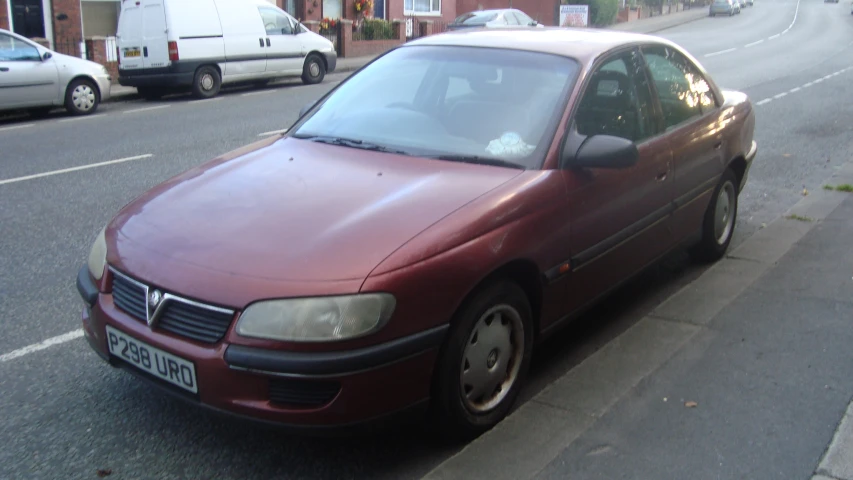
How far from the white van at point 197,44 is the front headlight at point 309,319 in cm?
1464

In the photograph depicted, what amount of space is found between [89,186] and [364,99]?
4.69 meters

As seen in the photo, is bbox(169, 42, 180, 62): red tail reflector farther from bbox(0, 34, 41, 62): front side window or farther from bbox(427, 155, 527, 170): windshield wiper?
bbox(427, 155, 527, 170): windshield wiper

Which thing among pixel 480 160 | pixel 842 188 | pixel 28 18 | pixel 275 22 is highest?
pixel 28 18

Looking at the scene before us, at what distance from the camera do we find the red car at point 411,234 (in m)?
3.17

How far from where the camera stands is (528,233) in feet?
12.5

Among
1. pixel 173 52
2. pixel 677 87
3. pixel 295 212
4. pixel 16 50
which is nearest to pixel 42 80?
pixel 16 50

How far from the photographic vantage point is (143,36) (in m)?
17.0

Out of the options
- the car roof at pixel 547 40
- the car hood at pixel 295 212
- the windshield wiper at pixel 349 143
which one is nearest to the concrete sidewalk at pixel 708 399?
the car hood at pixel 295 212

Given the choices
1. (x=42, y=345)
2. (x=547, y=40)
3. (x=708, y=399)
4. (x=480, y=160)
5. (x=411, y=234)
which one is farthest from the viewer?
(x=547, y=40)

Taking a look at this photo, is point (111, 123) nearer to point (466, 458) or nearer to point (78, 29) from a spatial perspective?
point (78, 29)

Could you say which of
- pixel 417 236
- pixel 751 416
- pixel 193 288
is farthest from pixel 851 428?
pixel 193 288

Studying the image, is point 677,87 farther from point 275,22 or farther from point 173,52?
point 275,22

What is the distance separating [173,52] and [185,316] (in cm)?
1449

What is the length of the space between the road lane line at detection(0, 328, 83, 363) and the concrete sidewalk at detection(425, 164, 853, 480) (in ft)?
7.92
